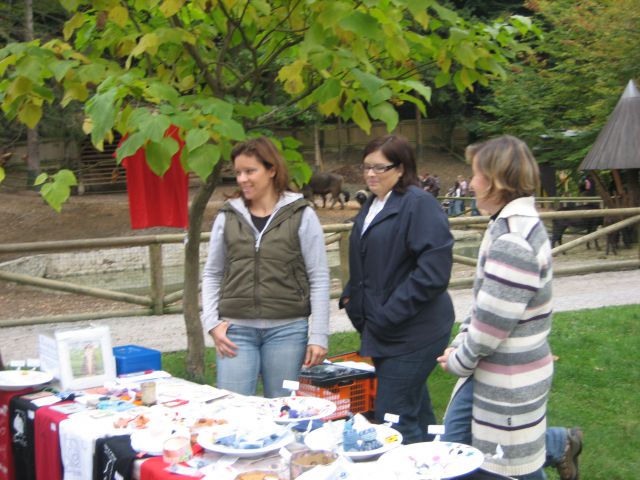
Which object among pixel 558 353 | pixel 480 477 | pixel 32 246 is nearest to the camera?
pixel 480 477

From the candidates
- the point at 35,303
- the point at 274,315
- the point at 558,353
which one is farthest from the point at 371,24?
the point at 35,303

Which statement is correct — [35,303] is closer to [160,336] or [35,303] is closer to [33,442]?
[160,336]

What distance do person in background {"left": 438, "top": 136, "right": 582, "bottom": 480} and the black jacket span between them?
597mm

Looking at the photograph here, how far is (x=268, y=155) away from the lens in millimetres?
4254

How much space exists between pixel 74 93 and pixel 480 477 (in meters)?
3.36

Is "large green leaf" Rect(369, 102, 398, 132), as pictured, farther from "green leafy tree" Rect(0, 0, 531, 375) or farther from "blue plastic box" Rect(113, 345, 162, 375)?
"blue plastic box" Rect(113, 345, 162, 375)

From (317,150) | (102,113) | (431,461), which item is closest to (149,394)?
(102,113)

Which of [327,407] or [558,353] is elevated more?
[327,407]

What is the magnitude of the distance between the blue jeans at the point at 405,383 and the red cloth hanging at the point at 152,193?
131 inches

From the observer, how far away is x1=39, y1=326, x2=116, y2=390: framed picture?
4.16m

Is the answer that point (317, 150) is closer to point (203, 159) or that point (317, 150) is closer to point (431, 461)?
point (203, 159)

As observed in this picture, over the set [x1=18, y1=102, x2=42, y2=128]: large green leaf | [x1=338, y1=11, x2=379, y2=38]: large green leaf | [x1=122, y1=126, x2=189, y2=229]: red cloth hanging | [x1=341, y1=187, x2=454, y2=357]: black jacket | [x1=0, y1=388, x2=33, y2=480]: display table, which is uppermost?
[x1=338, y1=11, x2=379, y2=38]: large green leaf

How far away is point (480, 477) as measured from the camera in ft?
9.22

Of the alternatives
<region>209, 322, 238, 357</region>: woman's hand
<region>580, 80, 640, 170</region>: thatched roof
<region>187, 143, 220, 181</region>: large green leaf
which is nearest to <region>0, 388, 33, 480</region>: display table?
<region>209, 322, 238, 357</region>: woman's hand
